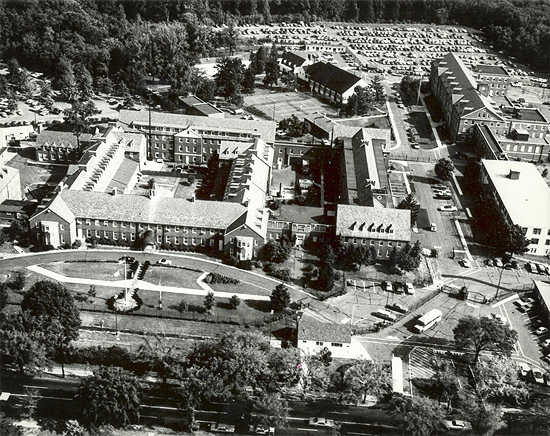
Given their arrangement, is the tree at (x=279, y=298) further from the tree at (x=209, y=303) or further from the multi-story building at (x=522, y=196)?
the multi-story building at (x=522, y=196)

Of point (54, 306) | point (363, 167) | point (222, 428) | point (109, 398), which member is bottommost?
point (222, 428)

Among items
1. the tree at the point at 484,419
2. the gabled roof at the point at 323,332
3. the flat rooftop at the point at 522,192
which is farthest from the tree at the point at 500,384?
the flat rooftop at the point at 522,192

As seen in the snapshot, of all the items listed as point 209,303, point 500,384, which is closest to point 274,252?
point 209,303

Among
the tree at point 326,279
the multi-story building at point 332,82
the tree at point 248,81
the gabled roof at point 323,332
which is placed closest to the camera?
the gabled roof at point 323,332

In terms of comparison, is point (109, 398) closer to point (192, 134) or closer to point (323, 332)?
point (323, 332)

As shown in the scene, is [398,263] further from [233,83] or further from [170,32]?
[170,32]

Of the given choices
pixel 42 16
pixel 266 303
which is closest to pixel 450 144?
pixel 266 303

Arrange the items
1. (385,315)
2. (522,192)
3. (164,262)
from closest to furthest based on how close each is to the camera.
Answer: (385,315) < (164,262) < (522,192)
